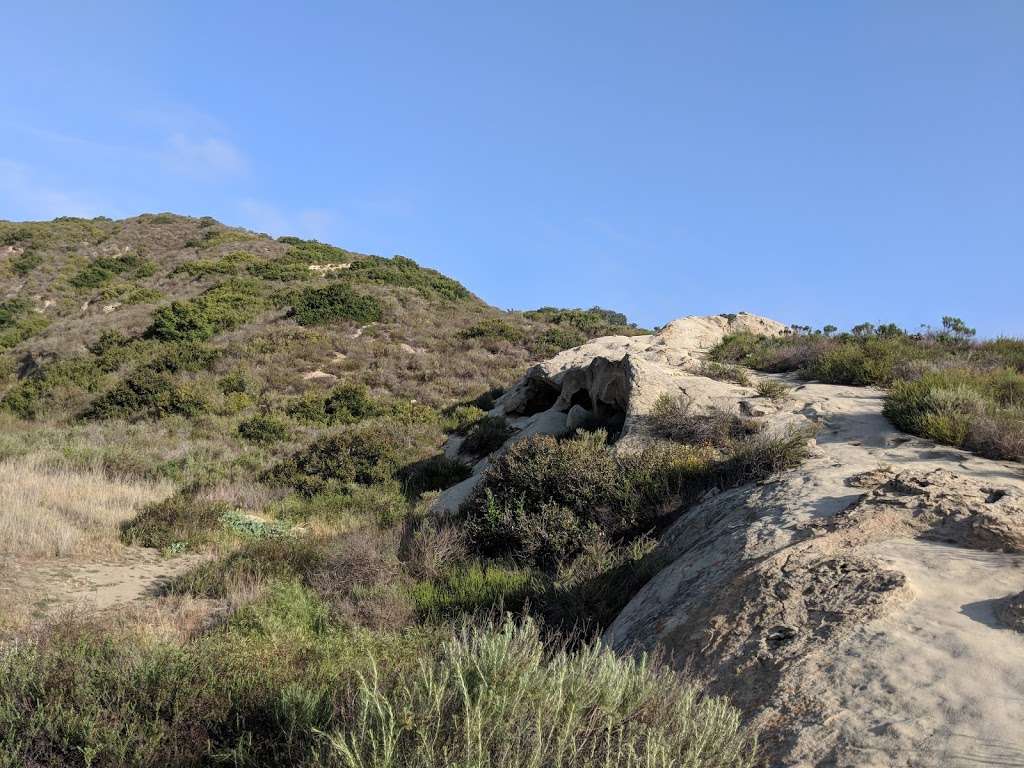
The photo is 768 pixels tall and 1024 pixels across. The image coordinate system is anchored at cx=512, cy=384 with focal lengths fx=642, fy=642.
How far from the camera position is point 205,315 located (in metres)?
24.6

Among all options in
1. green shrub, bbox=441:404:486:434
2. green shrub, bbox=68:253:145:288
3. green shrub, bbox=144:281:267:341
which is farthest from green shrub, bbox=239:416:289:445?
green shrub, bbox=68:253:145:288

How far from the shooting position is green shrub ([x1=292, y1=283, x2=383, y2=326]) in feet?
81.6

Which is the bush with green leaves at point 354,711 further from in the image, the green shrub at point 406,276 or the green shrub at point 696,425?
the green shrub at point 406,276

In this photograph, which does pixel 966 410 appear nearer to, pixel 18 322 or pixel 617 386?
pixel 617 386

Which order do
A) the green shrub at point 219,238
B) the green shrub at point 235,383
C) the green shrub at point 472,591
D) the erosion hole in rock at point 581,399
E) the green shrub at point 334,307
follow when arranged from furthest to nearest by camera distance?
the green shrub at point 219,238 → the green shrub at point 334,307 → the green shrub at point 235,383 → the erosion hole in rock at point 581,399 → the green shrub at point 472,591

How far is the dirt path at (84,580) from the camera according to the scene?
20.4 feet

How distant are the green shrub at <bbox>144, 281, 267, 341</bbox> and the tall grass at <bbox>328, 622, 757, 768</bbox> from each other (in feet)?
76.8

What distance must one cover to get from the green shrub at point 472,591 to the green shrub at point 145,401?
13.1 m

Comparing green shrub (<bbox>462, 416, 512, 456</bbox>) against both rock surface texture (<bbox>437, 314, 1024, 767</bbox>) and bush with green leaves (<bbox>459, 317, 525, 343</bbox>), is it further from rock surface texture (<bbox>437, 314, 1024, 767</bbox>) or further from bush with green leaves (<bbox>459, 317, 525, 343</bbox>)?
bush with green leaves (<bbox>459, 317, 525, 343</bbox>)

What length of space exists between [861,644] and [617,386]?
763 centimetres

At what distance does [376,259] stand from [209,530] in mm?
30496

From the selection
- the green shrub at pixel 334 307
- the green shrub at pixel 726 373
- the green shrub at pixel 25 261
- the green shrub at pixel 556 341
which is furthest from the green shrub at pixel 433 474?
the green shrub at pixel 25 261

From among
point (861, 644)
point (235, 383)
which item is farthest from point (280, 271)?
point (861, 644)

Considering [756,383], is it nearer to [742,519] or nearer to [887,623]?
[742,519]
